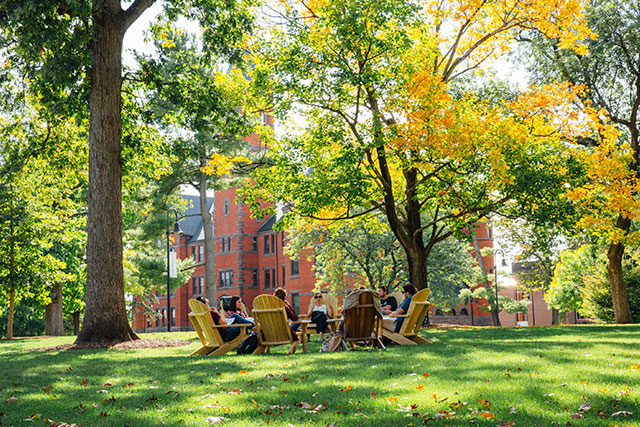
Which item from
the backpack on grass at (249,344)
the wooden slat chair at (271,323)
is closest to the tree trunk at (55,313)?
the backpack on grass at (249,344)

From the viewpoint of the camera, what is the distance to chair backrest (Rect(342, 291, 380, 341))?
1195cm

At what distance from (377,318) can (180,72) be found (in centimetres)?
1151

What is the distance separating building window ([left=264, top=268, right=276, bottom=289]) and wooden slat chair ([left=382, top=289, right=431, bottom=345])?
5241cm

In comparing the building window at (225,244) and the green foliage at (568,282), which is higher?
the building window at (225,244)

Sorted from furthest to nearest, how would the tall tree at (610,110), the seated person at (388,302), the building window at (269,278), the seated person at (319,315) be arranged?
the building window at (269,278), the tall tree at (610,110), the seated person at (388,302), the seated person at (319,315)

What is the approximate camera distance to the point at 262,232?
223ft

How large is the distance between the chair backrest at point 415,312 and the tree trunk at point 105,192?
690 cm

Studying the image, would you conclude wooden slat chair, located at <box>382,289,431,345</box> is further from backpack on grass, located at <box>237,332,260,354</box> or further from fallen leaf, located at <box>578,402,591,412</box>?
fallen leaf, located at <box>578,402,591,412</box>

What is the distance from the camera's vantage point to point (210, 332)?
1239 cm

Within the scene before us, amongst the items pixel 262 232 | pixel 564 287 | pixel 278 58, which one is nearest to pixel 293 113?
pixel 278 58

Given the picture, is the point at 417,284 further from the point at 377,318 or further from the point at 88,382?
the point at 88,382

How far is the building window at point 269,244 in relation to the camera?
6612 cm

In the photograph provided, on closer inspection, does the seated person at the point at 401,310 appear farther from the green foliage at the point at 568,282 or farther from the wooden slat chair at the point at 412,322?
the green foliage at the point at 568,282

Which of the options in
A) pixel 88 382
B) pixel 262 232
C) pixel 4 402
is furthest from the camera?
pixel 262 232
